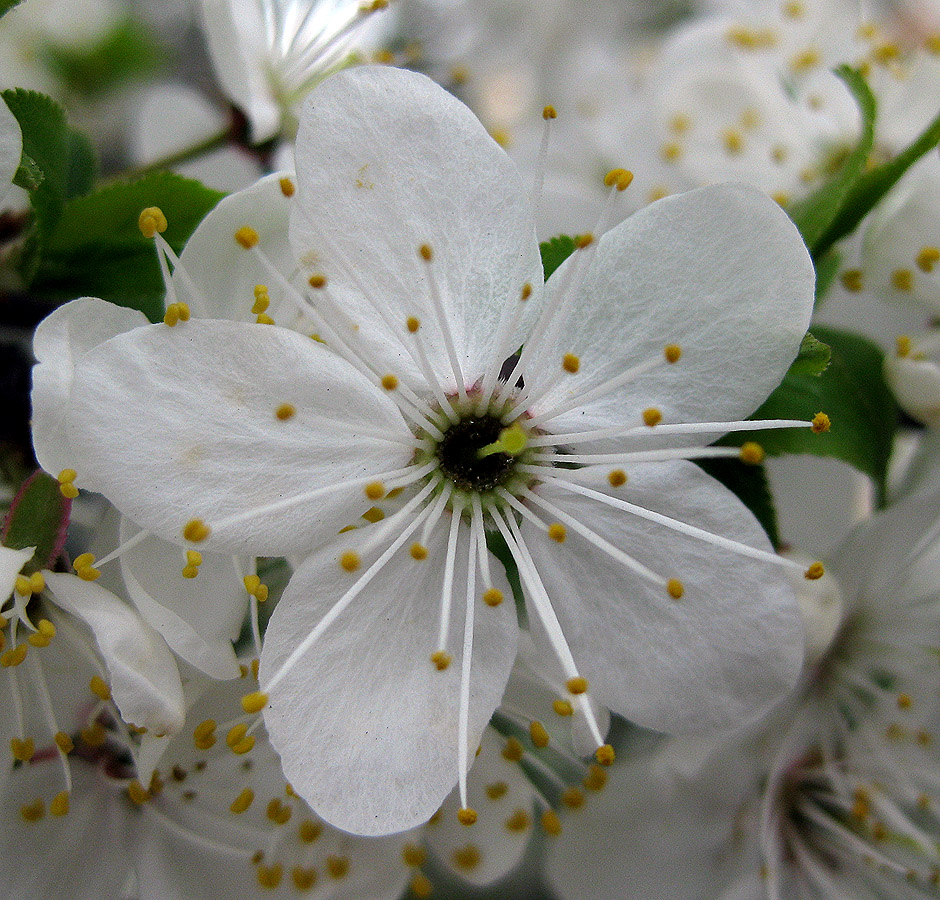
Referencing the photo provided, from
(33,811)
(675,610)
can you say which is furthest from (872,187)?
(33,811)

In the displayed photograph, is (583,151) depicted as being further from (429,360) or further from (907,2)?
(907,2)

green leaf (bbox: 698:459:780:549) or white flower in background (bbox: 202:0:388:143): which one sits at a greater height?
→ white flower in background (bbox: 202:0:388:143)

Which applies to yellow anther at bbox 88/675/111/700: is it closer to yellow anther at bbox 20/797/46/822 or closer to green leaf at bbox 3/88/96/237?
yellow anther at bbox 20/797/46/822

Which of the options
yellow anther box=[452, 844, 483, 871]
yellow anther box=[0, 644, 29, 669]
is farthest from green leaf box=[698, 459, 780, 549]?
yellow anther box=[0, 644, 29, 669]

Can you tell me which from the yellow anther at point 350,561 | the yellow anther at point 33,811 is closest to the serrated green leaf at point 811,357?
the yellow anther at point 350,561

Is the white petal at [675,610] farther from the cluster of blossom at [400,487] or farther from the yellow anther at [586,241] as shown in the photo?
the yellow anther at [586,241]

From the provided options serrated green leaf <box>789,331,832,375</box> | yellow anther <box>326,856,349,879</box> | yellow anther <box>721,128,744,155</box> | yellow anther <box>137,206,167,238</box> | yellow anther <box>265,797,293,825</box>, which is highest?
yellow anther <box>137,206,167,238</box>
